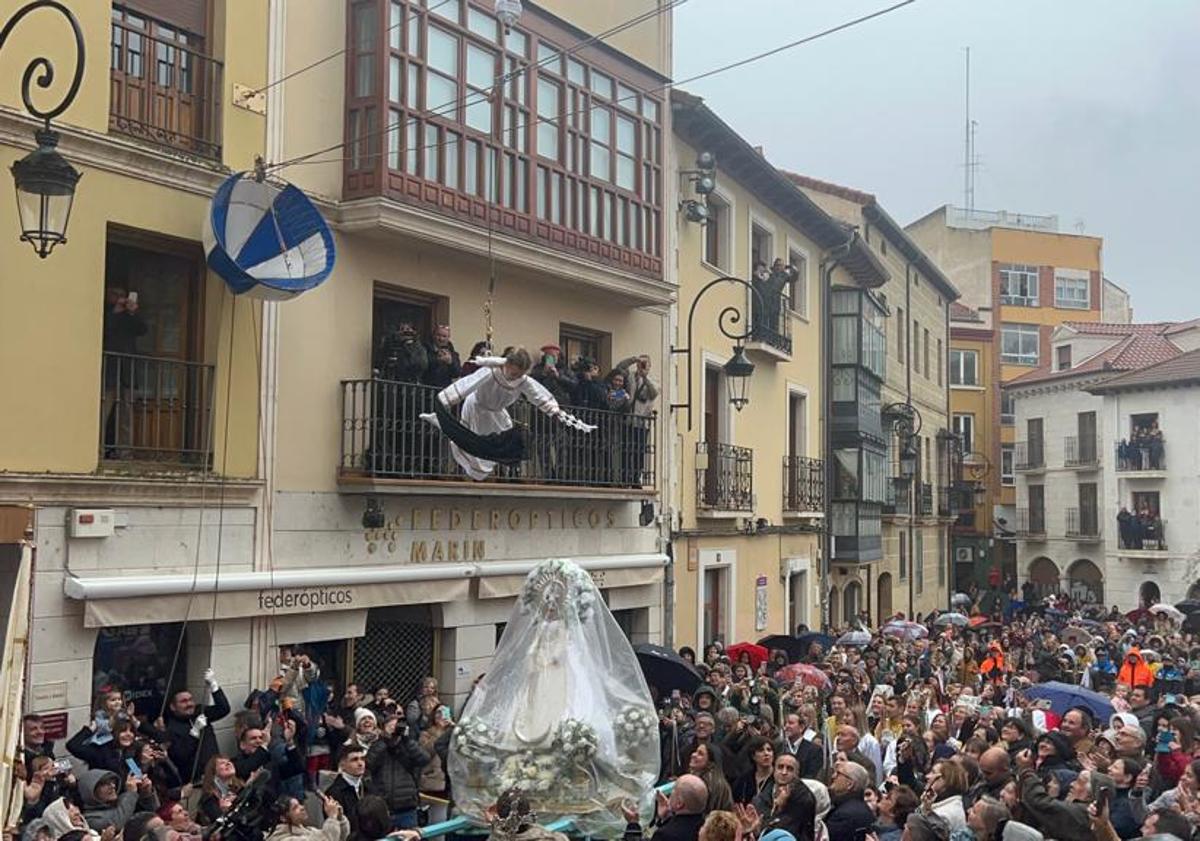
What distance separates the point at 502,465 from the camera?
572 inches

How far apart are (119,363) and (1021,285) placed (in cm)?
4543

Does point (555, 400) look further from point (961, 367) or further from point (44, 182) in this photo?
point (961, 367)

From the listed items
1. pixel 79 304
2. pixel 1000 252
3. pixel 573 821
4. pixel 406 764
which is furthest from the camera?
pixel 1000 252

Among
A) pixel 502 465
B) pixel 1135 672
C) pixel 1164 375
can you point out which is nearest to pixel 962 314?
pixel 1164 375

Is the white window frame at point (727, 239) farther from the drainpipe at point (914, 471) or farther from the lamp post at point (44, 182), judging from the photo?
the lamp post at point (44, 182)

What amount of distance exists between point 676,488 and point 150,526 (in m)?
10.1

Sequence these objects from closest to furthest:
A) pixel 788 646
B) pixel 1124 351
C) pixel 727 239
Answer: pixel 788 646 < pixel 727 239 < pixel 1124 351

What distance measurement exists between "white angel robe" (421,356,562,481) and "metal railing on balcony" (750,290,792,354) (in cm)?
1168

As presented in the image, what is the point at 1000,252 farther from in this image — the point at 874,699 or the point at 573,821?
the point at 573,821

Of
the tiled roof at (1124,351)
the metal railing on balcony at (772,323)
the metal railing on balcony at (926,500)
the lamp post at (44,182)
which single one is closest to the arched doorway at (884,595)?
the metal railing on balcony at (926,500)

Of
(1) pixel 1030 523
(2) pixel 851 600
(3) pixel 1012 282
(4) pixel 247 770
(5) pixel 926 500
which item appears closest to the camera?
(4) pixel 247 770

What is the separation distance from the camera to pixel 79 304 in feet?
37.0

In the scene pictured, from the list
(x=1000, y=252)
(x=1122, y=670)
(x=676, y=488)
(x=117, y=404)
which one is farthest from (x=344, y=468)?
(x=1000, y=252)

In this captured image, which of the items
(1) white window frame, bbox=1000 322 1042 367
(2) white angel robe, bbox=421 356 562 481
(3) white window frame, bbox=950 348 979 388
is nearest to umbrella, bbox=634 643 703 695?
(2) white angel robe, bbox=421 356 562 481
